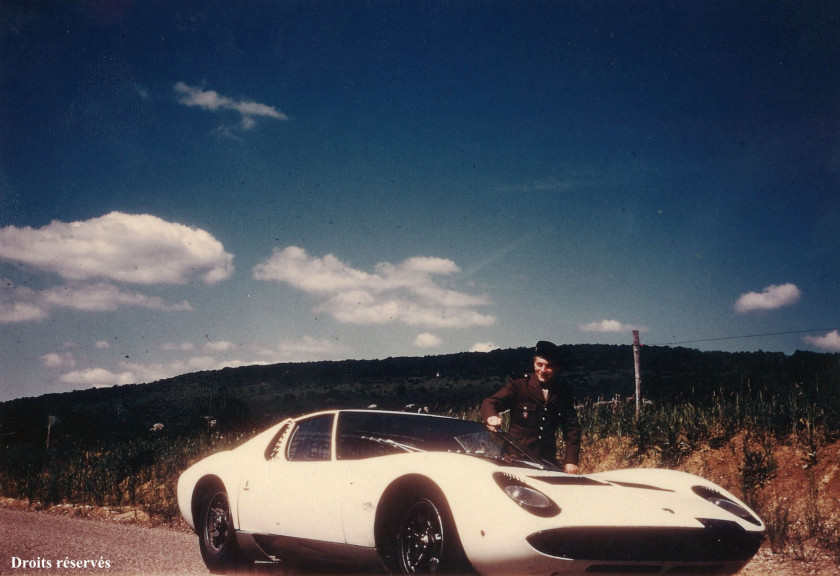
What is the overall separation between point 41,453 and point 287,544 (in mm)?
19398

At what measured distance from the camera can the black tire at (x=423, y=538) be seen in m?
2.94

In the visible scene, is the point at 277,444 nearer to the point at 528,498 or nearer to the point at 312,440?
the point at 312,440

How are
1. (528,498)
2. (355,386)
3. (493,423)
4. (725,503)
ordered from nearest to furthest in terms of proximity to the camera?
(528,498)
(725,503)
(493,423)
(355,386)

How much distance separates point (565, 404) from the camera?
5.67 metres

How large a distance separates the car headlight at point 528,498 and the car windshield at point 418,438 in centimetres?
77

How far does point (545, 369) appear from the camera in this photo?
5621 millimetres

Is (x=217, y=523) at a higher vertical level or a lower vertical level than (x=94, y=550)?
higher

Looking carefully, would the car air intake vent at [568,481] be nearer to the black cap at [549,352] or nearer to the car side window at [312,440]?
the car side window at [312,440]

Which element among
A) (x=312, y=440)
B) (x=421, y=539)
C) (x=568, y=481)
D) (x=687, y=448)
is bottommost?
(x=687, y=448)

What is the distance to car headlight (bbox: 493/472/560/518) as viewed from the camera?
2.83 meters

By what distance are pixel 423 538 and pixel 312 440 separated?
60.1 inches

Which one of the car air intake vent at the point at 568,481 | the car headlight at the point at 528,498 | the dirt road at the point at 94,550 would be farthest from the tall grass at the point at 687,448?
the car headlight at the point at 528,498

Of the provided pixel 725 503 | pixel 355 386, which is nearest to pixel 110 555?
pixel 725 503

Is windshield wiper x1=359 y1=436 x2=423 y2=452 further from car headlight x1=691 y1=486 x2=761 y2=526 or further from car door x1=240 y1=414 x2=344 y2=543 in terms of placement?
car headlight x1=691 y1=486 x2=761 y2=526
